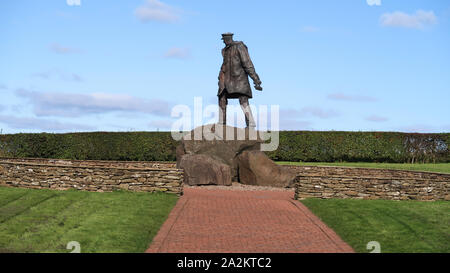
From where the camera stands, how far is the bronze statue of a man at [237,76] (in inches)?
817

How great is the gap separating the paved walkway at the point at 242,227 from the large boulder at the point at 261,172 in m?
2.72

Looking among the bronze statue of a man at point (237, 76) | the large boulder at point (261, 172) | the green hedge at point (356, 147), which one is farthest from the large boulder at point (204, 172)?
the green hedge at point (356, 147)

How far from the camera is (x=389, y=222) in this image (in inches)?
496

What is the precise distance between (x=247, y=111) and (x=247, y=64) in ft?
6.47

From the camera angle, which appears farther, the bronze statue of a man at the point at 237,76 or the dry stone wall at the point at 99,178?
the bronze statue of a man at the point at 237,76

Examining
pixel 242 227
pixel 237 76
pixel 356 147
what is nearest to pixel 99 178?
pixel 242 227

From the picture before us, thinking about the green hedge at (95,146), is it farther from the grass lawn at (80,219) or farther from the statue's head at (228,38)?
the grass lawn at (80,219)

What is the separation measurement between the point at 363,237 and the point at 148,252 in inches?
194

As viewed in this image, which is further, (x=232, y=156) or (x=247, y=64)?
(x=247, y=64)

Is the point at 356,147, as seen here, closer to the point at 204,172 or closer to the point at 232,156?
the point at 232,156

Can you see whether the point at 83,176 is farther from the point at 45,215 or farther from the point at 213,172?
the point at 213,172

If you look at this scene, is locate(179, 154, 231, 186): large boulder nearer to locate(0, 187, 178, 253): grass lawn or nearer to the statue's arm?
locate(0, 187, 178, 253): grass lawn

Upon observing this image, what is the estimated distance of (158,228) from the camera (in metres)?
11.9
